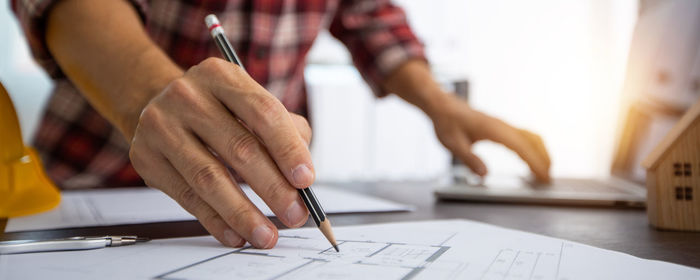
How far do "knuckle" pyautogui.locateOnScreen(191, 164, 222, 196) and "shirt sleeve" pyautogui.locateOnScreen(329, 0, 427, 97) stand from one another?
732 millimetres

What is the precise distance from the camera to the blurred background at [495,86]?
9.12 feet

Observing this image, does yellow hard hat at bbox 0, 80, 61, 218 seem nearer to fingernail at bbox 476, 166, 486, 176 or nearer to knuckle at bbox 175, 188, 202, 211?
knuckle at bbox 175, 188, 202, 211

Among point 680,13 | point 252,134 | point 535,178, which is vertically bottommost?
point 535,178

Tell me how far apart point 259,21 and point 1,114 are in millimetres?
493

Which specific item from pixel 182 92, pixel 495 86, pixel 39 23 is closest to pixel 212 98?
pixel 182 92

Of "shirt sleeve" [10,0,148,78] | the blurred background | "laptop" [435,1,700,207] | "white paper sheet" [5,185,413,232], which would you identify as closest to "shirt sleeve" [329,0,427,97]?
"laptop" [435,1,700,207]

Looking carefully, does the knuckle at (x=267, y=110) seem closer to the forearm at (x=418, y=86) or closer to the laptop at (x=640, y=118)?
the laptop at (x=640, y=118)

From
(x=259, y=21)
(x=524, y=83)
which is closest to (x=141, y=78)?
(x=259, y=21)

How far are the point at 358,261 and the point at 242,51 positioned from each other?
70cm

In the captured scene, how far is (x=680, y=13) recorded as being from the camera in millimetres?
717

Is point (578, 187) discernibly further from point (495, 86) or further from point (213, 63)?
point (495, 86)

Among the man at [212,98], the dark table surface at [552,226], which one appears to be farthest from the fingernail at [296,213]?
the dark table surface at [552,226]

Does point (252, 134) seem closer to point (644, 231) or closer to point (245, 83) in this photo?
point (245, 83)

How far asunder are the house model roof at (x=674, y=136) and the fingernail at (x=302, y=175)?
33 centimetres
